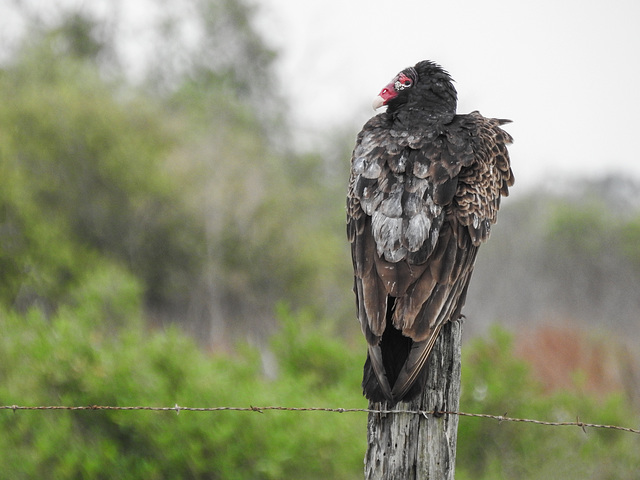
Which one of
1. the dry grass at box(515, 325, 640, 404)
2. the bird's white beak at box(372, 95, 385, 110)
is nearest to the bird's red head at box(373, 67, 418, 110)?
the bird's white beak at box(372, 95, 385, 110)

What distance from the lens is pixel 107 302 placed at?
8664 mm

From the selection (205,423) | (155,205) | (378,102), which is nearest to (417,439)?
(378,102)

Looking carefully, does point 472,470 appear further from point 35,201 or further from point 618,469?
point 35,201

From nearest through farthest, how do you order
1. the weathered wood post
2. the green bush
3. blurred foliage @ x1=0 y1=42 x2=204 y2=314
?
the weathered wood post < the green bush < blurred foliage @ x1=0 y1=42 x2=204 y2=314

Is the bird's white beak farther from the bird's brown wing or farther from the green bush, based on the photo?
the green bush

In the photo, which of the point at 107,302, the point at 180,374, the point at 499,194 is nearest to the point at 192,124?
the point at 107,302

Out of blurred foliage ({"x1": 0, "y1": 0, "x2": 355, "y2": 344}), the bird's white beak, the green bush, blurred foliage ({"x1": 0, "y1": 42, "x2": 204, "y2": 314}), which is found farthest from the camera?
blurred foliage ({"x1": 0, "y1": 42, "x2": 204, "y2": 314})

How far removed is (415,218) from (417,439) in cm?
82

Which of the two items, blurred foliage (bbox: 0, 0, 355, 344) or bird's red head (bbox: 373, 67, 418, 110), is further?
blurred foliage (bbox: 0, 0, 355, 344)

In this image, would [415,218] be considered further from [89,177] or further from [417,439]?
[89,177]

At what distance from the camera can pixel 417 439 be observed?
6.75 feet

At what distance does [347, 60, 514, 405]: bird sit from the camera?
2.26m

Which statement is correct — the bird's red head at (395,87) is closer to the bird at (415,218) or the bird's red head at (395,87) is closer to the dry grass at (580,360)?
the bird at (415,218)

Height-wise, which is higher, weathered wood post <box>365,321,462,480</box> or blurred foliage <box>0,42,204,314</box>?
blurred foliage <box>0,42,204,314</box>
